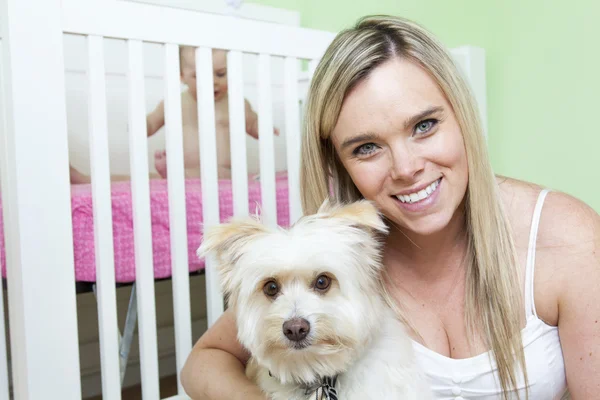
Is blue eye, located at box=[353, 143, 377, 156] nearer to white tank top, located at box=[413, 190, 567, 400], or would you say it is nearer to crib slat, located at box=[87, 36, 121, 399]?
white tank top, located at box=[413, 190, 567, 400]

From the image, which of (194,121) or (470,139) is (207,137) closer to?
(470,139)

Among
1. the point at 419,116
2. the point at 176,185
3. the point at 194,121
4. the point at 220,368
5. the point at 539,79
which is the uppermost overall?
the point at 539,79

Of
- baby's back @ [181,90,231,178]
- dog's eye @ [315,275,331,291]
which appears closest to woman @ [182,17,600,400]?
dog's eye @ [315,275,331,291]

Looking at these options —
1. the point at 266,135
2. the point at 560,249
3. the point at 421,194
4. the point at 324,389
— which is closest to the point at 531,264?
the point at 560,249

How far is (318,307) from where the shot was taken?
1106mm

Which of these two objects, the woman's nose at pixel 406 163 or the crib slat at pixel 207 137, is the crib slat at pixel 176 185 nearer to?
the crib slat at pixel 207 137

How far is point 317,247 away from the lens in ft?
3.74

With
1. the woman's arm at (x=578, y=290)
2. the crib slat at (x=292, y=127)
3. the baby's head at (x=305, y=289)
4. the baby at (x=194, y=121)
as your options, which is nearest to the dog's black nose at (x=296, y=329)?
the baby's head at (x=305, y=289)

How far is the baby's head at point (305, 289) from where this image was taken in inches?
42.9

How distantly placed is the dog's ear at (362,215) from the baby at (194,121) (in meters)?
1.20

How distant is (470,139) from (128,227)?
2.94ft

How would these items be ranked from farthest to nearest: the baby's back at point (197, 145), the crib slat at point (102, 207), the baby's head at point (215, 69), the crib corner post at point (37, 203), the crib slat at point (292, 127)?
1. the baby's head at point (215, 69)
2. the baby's back at point (197, 145)
3. the crib slat at point (292, 127)
4. the crib slat at point (102, 207)
5. the crib corner post at point (37, 203)

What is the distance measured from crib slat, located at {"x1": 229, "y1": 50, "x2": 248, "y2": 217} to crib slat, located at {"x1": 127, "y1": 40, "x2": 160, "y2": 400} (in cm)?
24

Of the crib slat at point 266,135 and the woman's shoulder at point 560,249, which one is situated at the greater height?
the crib slat at point 266,135
